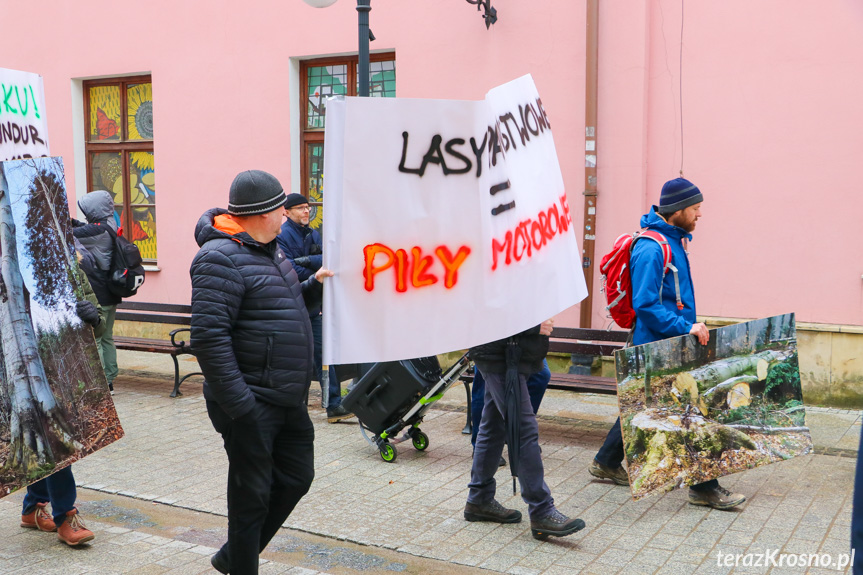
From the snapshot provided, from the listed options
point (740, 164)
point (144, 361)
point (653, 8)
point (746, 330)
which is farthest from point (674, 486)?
point (144, 361)

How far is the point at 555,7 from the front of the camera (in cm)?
877

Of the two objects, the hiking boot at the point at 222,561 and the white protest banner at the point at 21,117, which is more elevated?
the white protest banner at the point at 21,117

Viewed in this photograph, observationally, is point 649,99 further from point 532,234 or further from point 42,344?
point 42,344

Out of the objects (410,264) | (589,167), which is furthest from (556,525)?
(589,167)

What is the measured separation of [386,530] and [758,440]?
2.12 m

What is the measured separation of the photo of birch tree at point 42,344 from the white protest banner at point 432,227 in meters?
1.53

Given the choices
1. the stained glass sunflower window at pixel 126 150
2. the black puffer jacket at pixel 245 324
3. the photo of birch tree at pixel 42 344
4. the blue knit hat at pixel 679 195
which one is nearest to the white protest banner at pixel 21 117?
the photo of birch tree at pixel 42 344

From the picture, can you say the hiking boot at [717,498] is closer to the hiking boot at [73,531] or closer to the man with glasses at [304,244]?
the man with glasses at [304,244]

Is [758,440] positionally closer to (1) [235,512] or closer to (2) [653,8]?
(1) [235,512]

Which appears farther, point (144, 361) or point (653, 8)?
point (144, 361)

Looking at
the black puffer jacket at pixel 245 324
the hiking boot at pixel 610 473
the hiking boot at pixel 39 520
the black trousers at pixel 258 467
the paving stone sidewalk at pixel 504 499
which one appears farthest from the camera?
the hiking boot at pixel 610 473

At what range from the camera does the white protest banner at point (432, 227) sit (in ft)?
12.6

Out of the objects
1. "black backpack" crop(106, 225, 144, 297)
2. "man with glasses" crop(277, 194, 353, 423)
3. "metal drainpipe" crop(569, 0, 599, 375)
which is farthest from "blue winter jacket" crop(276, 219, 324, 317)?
"metal drainpipe" crop(569, 0, 599, 375)

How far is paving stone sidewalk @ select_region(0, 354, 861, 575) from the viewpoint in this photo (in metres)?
4.51
